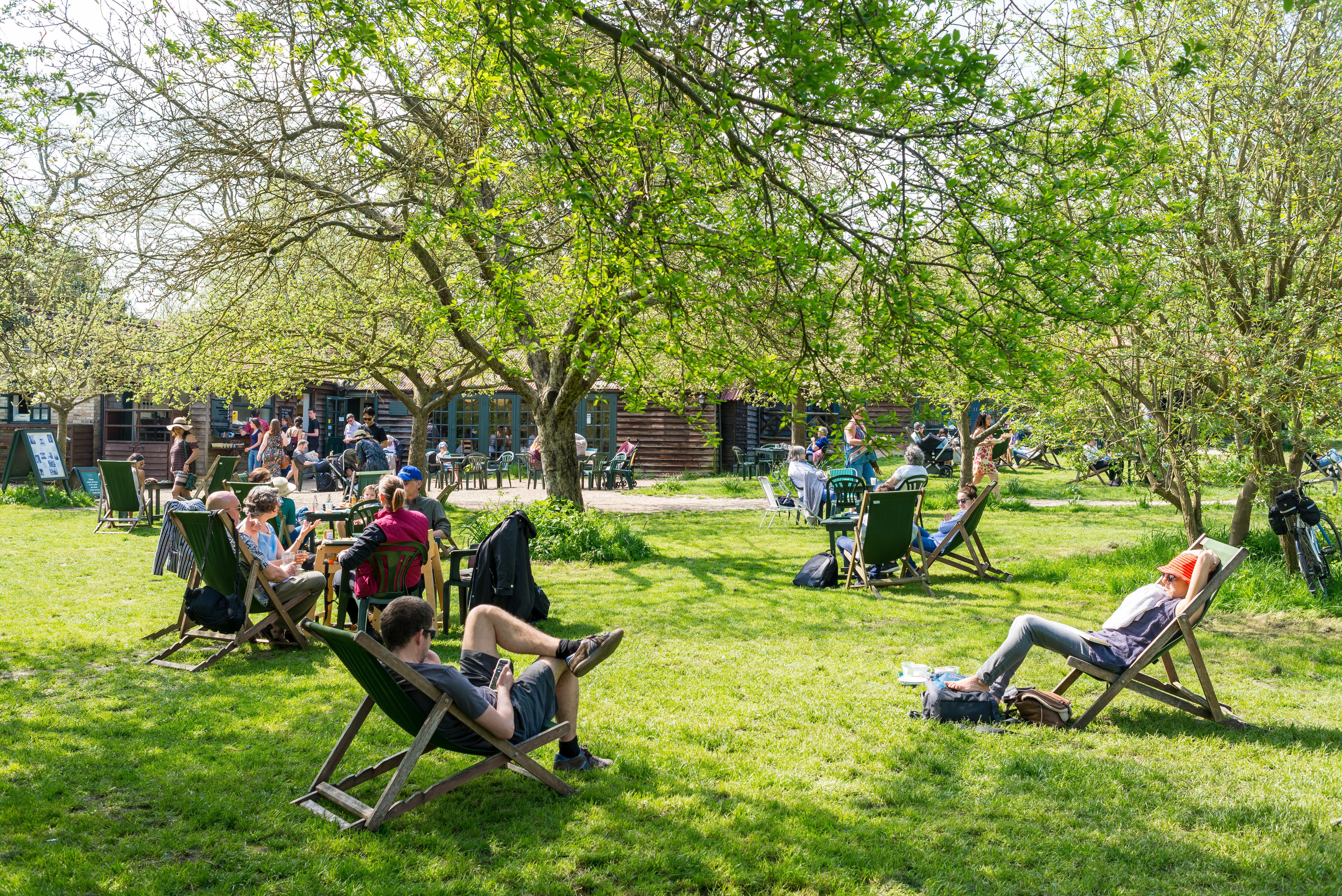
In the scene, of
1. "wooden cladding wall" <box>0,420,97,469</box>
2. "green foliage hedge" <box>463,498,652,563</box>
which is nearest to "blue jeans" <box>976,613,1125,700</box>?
"green foliage hedge" <box>463,498,652,563</box>

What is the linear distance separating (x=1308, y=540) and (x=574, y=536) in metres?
7.06

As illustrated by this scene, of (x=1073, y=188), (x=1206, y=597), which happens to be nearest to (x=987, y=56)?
(x=1073, y=188)

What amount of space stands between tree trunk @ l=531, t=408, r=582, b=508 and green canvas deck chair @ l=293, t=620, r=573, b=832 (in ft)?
27.3

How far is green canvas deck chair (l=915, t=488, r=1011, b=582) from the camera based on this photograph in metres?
9.38

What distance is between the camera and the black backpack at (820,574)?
9102 mm

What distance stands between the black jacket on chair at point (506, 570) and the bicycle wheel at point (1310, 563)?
21.2ft

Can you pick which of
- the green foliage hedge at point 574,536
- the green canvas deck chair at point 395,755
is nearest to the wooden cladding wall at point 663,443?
the green foliage hedge at point 574,536

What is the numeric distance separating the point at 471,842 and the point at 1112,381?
20.6 feet

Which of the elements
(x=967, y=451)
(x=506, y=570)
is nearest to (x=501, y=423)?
(x=967, y=451)

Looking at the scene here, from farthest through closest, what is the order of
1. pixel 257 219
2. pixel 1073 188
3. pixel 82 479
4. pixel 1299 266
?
pixel 82 479 → pixel 257 219 → pixel 1299 266 → pixel 1073 188

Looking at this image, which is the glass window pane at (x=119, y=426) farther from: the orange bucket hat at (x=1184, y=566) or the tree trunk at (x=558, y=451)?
the orange bucket hat at (x=1184, y=566)

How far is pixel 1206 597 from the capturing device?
190 inches

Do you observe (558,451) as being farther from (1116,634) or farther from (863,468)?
(1116,634)

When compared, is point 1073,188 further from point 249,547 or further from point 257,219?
point 257,219
